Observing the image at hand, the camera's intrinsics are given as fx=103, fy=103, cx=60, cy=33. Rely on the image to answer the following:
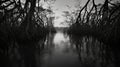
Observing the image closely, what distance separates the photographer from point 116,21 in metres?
5.20

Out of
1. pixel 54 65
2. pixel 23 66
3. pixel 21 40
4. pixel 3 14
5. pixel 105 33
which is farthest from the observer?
pixel 21 40

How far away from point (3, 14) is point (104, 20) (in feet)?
18.3

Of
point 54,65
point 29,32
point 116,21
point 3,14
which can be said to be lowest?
point 54,65

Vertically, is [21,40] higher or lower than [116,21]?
lower

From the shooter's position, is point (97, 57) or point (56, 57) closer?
point (97, 57)

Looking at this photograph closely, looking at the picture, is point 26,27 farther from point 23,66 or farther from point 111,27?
point 111,27

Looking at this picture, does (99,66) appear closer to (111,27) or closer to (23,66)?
(23,66)

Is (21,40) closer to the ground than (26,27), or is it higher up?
closer to the ground

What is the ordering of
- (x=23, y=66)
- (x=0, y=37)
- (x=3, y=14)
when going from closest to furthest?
(x=23, y=66) → (x=0, y=37) → (x=3, y=14)

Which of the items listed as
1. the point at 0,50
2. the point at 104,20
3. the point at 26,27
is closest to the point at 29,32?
the point at 26,27

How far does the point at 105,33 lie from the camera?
5.54 meters

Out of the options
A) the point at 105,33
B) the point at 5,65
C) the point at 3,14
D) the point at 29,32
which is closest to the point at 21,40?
the point at 29,32

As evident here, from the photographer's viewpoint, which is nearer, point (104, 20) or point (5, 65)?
point (5, 65)

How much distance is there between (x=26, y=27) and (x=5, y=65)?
4030mm
